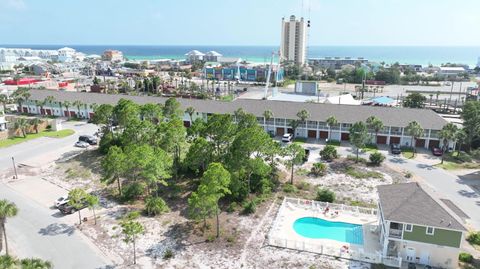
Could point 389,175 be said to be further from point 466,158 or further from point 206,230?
point 206,230

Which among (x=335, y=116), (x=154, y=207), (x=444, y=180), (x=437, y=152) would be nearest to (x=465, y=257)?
(x=444, y=180)

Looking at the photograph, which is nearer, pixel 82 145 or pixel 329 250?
pixel 329 250

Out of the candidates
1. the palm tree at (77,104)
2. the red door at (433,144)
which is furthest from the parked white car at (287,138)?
the palm tree at (77,104)

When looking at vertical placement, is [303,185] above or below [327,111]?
below

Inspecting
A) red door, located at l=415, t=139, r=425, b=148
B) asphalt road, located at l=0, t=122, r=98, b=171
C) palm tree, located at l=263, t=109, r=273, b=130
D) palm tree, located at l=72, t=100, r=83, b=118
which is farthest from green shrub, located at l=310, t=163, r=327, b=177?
palm tree, located at l=72, t=100, r=83, b=118

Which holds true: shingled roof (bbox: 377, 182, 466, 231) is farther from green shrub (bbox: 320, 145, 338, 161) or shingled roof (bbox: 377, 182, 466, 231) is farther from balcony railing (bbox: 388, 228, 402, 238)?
green shrub (bbox: 320, 145, 338, 161)

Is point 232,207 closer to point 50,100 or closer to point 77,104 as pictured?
point 77,104
